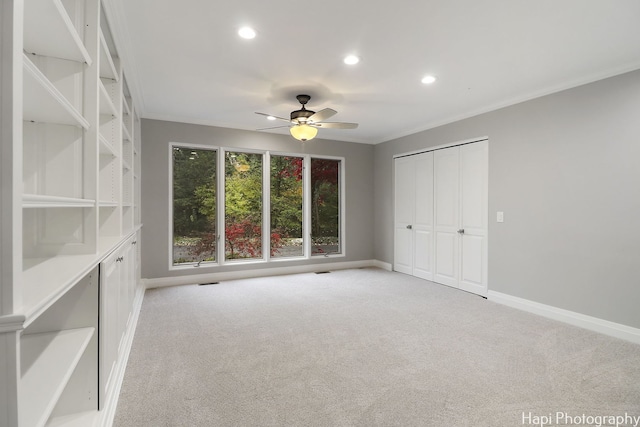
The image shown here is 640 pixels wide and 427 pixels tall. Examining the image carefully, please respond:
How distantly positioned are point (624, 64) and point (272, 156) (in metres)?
4.67

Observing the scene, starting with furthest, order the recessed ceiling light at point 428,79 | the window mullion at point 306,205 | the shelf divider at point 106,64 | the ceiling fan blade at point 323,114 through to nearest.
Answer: the window mullion at point 306,205
the ceiling fan blade at point 323,114
the recessed ceiling light at point 428,79
the shelf divider at point 106,64

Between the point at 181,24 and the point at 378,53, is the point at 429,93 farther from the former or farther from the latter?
the point at 181,24

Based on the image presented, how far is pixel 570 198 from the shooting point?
11.6ft

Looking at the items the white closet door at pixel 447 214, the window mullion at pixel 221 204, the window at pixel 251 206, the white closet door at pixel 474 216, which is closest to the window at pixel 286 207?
the window at pixel 251 206

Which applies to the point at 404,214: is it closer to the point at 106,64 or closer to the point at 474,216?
the point at 474,216

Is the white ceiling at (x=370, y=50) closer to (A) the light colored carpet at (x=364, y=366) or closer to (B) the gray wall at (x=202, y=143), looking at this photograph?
(B) the gray wall at (x=202, y=143)

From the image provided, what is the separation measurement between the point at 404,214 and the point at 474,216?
149 cm

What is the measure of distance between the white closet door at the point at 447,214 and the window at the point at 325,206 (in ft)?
6.44

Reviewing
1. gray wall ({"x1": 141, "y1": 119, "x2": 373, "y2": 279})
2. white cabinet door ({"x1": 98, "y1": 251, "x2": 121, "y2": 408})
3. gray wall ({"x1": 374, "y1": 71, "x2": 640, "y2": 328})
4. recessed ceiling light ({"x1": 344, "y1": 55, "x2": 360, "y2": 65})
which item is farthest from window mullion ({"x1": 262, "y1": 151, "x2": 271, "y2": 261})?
white cabinet door ({"x1": 98, "y1": 251, "x2": 121, "y2": 408})

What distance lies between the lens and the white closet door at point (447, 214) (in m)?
4.96

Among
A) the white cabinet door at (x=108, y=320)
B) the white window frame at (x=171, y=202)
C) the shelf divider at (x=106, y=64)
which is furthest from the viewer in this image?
the white window frame at (x=171, y=202)

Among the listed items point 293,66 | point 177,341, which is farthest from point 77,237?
point 293,66

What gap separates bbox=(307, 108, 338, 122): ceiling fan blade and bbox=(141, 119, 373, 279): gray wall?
1996 mm

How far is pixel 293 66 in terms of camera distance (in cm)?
321
